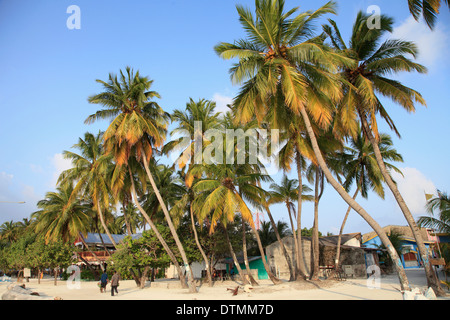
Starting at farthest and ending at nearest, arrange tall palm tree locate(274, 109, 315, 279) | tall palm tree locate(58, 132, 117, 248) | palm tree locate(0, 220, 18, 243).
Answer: palm tree locate(0, 220, 18, 243) → tall palm tree locate(58, 132, 117, 248) → tall palm tree locate(274, 109, 315, 279)

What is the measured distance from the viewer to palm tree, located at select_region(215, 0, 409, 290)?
37.6 feet

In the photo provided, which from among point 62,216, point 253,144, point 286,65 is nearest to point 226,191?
point 253,144

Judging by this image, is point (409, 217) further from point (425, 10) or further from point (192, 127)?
point (192, 127)

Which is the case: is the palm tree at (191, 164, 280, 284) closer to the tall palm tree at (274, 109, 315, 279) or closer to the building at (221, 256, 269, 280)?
the tall palm tree at (274, 109, 315, 279)

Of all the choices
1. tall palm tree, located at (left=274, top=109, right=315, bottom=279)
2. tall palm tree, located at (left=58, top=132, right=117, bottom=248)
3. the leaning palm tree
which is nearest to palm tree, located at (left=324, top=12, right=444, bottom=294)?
tall palm tree, located at (left=274, top=109, right=315, bottom=279)

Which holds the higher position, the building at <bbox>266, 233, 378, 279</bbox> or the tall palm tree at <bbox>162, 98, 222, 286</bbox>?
the tall palm tree at <bbox>162, 98, 222, 286</bbox>

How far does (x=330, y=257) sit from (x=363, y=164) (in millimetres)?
9631

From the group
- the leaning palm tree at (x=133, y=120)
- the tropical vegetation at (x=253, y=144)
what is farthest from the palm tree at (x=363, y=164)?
the leaning palm tree at (x=133, y=120)

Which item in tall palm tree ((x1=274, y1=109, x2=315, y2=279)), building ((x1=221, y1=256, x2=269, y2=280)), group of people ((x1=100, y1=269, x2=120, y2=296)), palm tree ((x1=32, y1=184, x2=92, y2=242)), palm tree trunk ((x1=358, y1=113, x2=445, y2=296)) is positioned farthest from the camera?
building ((x1=221, y1=256, x2=269, y2=280))

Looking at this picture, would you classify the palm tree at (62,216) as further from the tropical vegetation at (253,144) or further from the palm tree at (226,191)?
the palm tree at (226,191)

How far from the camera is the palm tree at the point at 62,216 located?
28500mm

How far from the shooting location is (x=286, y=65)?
39.0 ft

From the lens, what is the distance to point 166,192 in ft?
81.3

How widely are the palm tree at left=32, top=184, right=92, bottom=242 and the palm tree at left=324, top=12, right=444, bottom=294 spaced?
2521 centimetres
